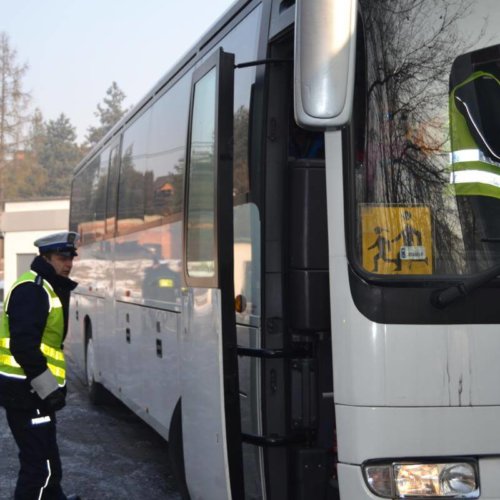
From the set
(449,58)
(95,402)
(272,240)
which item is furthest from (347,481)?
(95,402)

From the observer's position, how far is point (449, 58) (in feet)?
12.2

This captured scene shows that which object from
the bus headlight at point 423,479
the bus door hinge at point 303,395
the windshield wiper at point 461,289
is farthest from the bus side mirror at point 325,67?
the bus headlight at point 423,479

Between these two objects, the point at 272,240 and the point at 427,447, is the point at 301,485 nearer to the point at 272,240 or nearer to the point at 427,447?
the point at 427,447

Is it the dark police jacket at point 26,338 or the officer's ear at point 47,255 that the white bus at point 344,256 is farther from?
the officer's ear at point 47,255

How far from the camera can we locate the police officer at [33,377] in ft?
17.9

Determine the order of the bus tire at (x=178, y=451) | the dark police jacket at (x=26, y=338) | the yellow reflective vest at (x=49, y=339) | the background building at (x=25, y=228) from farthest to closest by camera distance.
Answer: the background building at (x=25, y=228) < the yellow reflective vest at (x=49, y=339) < the dark police jacket at (x=26, y=338) < the bus tire at (x=178, y=451)

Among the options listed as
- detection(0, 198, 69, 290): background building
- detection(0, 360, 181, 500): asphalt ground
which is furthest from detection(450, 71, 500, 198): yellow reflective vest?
detection(0, 198, 69, 290): background building

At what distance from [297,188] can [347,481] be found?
1.43 metres

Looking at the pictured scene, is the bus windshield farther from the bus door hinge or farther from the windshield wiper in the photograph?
the bus door hinge

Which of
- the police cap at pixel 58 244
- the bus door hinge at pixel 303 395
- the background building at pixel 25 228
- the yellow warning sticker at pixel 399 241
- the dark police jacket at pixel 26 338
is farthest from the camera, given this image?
the background building at pixel 25 228

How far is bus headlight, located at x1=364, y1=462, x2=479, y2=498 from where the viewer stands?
344 cm

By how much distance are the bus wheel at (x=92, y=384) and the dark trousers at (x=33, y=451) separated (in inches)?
200

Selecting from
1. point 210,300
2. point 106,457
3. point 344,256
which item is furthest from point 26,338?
point 106,457

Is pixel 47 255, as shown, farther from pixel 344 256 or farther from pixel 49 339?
pixel 344 256
